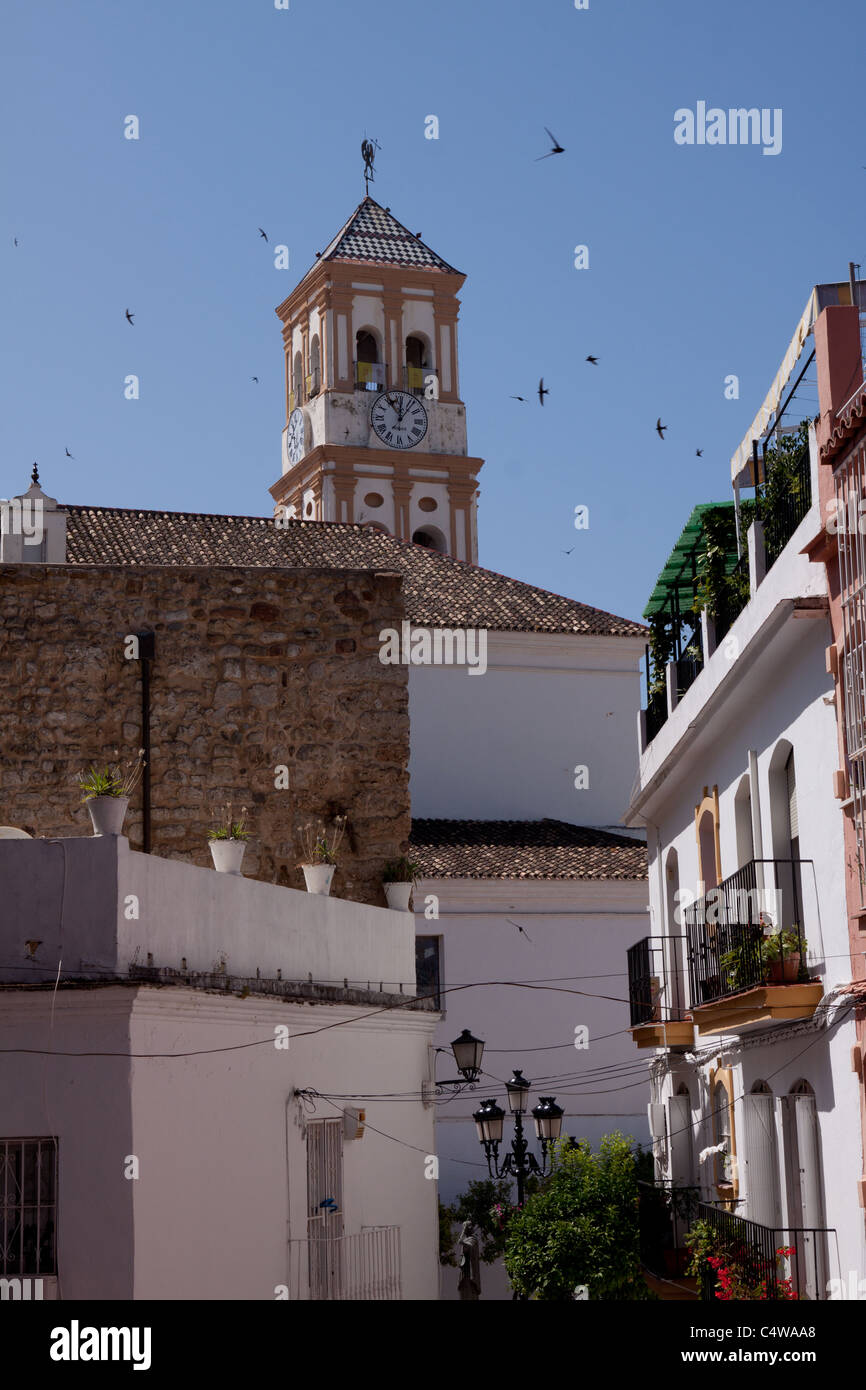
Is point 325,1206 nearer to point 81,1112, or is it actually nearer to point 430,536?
point 81,1112

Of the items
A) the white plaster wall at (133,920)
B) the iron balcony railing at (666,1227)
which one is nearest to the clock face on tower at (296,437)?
the iron balcony railing at (666,1227)

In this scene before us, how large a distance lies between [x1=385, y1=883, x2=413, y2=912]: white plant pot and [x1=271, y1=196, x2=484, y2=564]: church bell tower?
31660mm

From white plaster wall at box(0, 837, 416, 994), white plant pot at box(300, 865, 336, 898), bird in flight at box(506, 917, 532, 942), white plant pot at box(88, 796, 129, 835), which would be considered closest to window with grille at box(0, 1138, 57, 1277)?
white plaster wall at box(0, 837, 416, 994)

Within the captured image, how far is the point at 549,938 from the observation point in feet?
87.6

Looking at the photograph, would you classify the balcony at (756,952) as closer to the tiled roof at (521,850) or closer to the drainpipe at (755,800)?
the drainpipe at (755,800)

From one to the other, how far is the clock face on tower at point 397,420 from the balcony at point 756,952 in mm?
34427

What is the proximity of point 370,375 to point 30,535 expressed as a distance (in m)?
29.2

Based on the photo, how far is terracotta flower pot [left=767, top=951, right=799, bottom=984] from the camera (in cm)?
1188

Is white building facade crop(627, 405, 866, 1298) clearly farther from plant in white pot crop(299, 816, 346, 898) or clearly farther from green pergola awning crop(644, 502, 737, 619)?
plant in white pot crop(299, 816, 346, 898)

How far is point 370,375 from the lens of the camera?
4806 cm

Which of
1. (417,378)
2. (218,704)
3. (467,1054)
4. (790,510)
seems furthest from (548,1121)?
(417,378)
